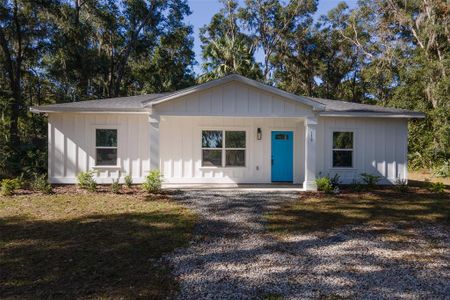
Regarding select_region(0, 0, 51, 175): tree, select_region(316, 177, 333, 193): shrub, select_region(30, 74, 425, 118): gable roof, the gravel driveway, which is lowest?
the gravel driveway

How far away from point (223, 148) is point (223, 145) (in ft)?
0.38

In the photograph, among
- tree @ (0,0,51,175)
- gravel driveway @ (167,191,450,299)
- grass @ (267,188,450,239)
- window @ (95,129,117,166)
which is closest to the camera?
gravel driveway @ (167,191,450,299)

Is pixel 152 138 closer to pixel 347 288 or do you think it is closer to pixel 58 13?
pixel 347 288

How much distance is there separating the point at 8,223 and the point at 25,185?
5152 mm

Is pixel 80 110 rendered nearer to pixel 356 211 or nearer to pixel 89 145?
pixel 89 145

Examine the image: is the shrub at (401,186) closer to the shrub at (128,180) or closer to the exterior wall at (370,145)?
the exterior wall at (370,145)

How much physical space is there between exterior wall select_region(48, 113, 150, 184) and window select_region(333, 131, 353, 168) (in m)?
7.01

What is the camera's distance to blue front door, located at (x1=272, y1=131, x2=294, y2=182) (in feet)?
42.0

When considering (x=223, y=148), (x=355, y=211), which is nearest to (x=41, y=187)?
(x=223, y=148)

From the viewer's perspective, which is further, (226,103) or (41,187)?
(226,103)

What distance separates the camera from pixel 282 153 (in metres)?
12.8

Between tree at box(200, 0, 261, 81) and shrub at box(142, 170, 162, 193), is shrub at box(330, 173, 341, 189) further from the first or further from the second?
tree at box(200, 0, 261, 81)

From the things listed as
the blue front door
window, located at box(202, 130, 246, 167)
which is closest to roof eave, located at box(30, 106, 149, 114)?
window, located at box(202, 130, 246, 167)

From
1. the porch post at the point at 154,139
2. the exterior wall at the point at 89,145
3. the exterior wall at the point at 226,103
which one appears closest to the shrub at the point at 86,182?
the exterior wall at the point at 89,145
